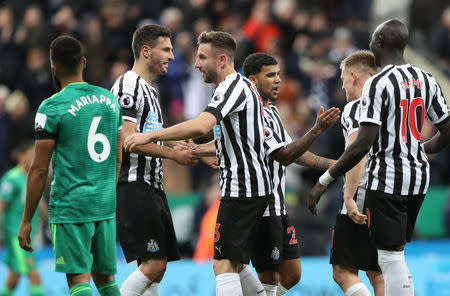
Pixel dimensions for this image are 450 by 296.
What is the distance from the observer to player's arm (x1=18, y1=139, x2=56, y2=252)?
6.23m

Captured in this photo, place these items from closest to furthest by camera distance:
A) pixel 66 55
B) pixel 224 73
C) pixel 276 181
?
pixel 66 55, pixel 224 73, pixel 276 181

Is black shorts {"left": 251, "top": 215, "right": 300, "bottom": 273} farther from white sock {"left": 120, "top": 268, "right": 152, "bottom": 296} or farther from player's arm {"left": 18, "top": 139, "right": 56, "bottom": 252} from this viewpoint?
player's arm {"left": 18, "top": 139, "right": 56, "bottom": 252}

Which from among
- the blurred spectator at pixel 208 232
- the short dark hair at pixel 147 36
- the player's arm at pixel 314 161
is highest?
the short dark hair at pixel 147 36

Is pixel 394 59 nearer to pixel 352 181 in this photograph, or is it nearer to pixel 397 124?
pixel 397 124

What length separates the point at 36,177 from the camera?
20.5 feet

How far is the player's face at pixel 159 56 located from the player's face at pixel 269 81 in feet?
2.90

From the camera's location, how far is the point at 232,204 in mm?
6699

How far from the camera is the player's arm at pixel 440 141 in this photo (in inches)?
279

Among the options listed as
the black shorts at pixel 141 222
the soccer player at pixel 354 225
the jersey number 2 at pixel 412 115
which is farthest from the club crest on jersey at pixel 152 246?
the jersey number 2 at pixel 412 115

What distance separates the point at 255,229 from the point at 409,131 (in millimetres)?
1541

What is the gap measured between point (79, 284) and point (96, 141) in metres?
1.13

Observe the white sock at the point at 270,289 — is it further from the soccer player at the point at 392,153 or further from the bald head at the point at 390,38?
the bald head at the point at 390,38

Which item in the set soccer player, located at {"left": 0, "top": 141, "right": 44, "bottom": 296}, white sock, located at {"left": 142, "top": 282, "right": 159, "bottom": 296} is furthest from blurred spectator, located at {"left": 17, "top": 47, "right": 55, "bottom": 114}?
white sock, located at {"left": 142, "top": 282, "right": 159, "bottom": 296}

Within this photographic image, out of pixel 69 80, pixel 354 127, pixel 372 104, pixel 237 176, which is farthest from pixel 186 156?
pixel 372 104
